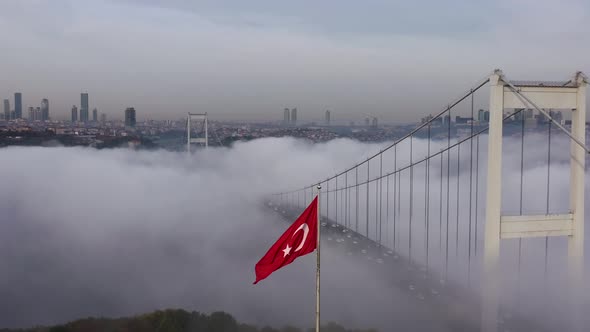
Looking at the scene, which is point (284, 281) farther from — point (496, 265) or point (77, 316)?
point (496, 265)

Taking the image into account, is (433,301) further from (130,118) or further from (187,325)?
(130,118)

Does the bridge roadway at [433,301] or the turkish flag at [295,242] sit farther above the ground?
the turkish flag at [295,242]

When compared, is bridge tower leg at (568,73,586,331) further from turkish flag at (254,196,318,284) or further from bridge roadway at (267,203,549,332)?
bridge roadway at (267,203,549,332)

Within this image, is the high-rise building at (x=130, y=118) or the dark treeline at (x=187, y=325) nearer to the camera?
the dark treeline at (x=187, y=325)

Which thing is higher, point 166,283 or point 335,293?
point 335,293

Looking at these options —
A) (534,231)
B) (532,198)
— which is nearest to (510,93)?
(534,231)

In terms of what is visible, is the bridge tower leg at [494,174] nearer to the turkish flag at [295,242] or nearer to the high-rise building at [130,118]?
the turkish flag at [295,242]

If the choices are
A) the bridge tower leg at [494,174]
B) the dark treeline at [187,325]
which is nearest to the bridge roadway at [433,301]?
the dark treeline at [187,325]

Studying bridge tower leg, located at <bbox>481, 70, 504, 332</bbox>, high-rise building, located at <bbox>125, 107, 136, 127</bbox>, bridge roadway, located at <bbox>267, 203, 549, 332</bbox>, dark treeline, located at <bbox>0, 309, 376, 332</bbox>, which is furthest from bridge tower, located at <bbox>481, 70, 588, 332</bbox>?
high-rise building, located at <bbox>125, 107, 136, 127</bbox>
